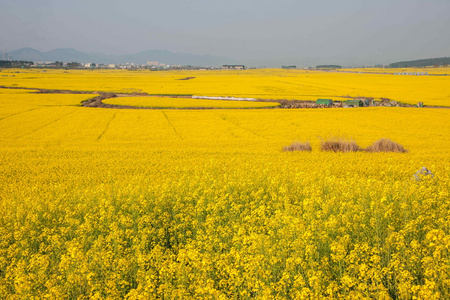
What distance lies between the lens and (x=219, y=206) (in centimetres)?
833

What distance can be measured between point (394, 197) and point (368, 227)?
131 cm

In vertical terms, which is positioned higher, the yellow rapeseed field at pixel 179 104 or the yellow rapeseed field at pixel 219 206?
the yellow rapeseed field at pixel 179 104

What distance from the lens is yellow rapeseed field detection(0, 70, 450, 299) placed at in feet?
17.1

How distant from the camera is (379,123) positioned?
98.2 ft

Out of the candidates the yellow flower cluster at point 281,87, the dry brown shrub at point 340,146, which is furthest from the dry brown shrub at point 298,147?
the yellow flower cluster at point 281,87

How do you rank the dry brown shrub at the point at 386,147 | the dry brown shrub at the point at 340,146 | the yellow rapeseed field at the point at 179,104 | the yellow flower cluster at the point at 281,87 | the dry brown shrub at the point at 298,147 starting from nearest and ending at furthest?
the dry brown shrub at the point at 386,147
the dry brown shrub at the point at 340,146
the dry brown shrub at the point at 298,147
the yellow rapeseed field at the point at 179,104
the yellow flower cluster at the point at 281,87

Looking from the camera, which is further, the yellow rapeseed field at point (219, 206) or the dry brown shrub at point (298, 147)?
the dry brown shrub at point (298, 147)

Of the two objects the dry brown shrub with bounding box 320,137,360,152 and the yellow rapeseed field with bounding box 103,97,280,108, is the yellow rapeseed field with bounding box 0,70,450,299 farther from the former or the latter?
the yellow rapeseed field with bounding box 103,97,280,108

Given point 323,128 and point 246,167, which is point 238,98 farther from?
point 246,167

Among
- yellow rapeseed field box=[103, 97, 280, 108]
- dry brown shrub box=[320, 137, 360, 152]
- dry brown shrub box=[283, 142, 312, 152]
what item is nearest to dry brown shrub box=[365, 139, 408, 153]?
dry brown shrub box=[320, 137, 360, 152]

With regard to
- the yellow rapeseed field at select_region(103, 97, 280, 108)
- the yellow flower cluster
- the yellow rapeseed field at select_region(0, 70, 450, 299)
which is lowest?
the yellow rapeseed field at select_region(0, 70, 450, 299)

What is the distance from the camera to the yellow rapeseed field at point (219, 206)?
17.1 ft

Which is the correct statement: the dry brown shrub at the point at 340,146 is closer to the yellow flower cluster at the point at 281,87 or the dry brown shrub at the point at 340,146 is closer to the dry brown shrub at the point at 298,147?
the dry brown shrub at the point at 298,147

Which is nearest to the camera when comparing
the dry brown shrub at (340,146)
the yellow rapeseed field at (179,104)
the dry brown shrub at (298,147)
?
the dry brown shrub at (340,146)
